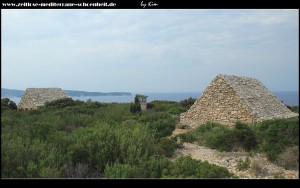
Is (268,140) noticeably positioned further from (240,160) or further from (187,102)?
(187,102)

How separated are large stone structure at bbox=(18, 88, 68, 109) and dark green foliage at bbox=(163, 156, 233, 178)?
23.4m

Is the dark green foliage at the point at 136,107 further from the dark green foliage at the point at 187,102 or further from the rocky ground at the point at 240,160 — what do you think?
the rocky ground at the point at 240,160

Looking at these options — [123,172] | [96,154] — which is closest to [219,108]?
[96,154]

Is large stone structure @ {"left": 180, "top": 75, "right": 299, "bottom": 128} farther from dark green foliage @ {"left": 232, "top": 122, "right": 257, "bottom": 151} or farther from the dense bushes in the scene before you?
dark green foliage @ {"left": 232, "top": 122, "right": 257, "bottom": 151}

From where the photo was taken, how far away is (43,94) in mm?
31656

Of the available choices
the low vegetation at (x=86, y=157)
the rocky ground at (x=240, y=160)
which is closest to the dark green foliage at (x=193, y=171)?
the low vegetation at (x=86, y=157)

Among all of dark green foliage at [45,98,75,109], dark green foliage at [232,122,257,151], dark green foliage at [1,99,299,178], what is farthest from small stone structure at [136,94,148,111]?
dark green foliage at [1,99,299,178]

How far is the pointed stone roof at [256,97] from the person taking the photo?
18289mm

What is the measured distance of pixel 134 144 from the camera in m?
9.16

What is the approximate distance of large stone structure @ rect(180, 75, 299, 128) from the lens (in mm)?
17984

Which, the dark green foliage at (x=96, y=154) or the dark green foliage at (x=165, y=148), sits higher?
the dark green foliage at (x=96, y=154)

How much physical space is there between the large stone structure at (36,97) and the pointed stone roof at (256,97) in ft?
54.3

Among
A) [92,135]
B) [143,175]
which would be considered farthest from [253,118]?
[143,175]
